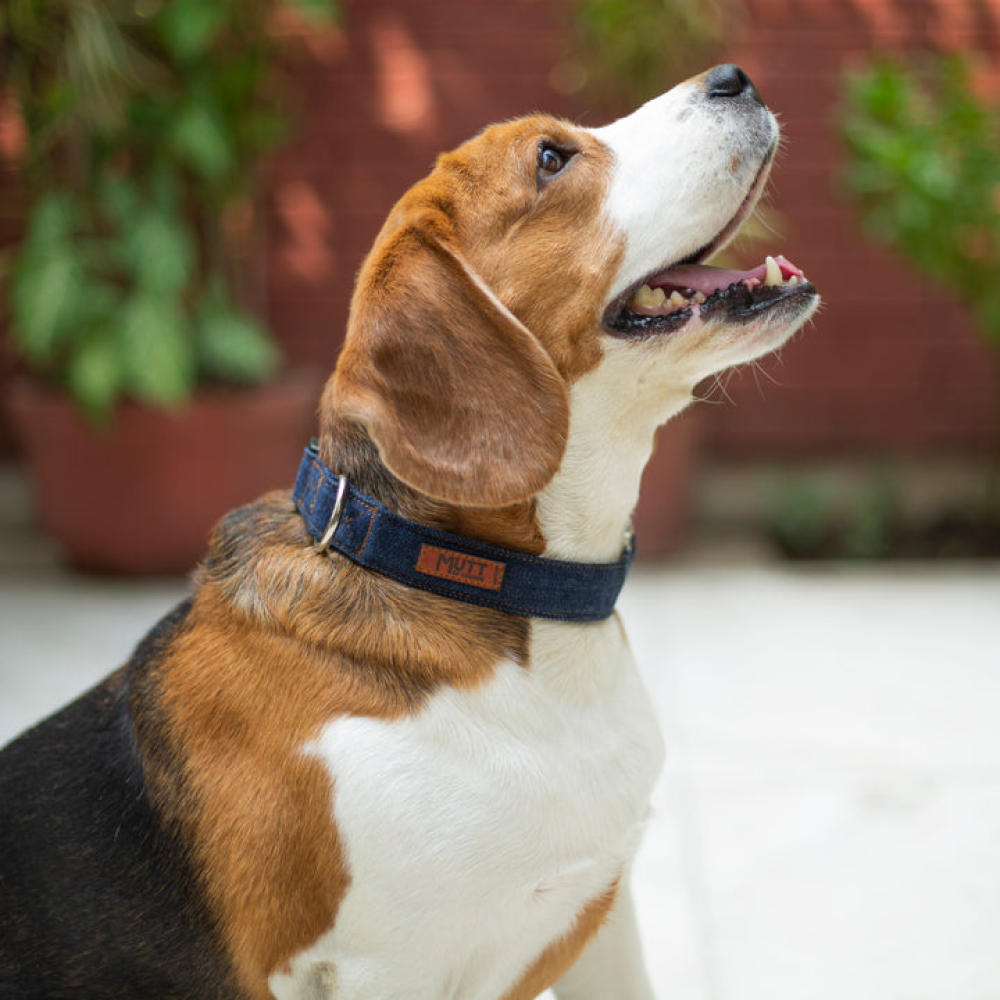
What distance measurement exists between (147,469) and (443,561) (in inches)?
131

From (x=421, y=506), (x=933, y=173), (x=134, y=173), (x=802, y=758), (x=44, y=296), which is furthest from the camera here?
(x=134, y=173)

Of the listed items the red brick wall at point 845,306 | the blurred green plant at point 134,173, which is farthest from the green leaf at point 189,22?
the red brick wall at point 845,306

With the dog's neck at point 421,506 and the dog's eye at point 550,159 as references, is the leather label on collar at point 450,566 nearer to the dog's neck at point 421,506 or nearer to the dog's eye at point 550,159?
the dog's neck at point 421,506

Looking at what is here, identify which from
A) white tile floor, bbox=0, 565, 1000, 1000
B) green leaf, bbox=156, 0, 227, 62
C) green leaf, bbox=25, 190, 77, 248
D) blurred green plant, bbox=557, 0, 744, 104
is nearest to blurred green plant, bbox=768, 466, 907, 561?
white tile floor, bbox=0, 565, 1000, 1000

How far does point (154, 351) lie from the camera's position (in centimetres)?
450

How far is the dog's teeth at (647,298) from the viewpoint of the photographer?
1.80 m

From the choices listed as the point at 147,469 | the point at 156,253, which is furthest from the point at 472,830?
the point at 156,253

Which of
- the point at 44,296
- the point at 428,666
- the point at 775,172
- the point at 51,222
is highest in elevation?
the point at 428,666

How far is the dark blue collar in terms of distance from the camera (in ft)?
5.34

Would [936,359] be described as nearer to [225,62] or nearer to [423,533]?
[225,62]

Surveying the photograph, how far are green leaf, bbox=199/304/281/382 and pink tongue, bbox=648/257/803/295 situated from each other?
128 inches

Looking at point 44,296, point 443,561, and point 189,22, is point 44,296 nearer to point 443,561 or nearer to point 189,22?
point 189,22

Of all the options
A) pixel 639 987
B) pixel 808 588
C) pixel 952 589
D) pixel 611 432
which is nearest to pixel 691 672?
pixel 808 588

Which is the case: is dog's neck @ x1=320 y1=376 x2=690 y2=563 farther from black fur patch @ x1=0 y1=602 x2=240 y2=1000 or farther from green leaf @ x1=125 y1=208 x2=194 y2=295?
green leaf @ x1=125 y1=208 x2=194 y2=295
